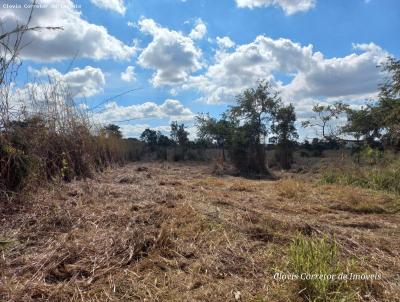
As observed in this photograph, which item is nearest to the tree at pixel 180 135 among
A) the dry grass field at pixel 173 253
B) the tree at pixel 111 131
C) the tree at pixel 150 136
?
the tree at pixel 150 136

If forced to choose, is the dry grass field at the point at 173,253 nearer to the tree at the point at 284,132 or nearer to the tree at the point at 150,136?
the tree at the point at 284,132

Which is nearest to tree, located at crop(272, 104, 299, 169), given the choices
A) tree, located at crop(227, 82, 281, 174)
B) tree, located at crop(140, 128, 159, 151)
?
tree, located at crop(227, 82, 281, 174)

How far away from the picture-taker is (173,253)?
111 inches

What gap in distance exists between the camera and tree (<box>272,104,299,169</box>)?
2070 centimetres

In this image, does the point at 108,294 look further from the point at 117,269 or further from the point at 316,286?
the point at 316,286

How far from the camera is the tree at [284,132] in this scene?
20703mm

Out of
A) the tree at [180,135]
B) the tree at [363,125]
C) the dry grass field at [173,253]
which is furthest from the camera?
the tree at [180,135]

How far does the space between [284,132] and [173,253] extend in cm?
1873

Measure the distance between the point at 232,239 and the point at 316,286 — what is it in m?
1.11

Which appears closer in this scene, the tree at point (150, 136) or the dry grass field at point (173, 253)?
the dry grass field at point (173, 253)

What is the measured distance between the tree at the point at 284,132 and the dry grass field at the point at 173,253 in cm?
1643

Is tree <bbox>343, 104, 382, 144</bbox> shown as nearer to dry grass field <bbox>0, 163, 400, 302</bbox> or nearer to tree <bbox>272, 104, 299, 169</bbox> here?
tree <bbox>272, 104, 299, 169</bbox>

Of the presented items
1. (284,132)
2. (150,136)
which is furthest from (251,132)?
(150,136)

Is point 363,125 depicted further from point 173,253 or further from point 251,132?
Result: point 173,253
